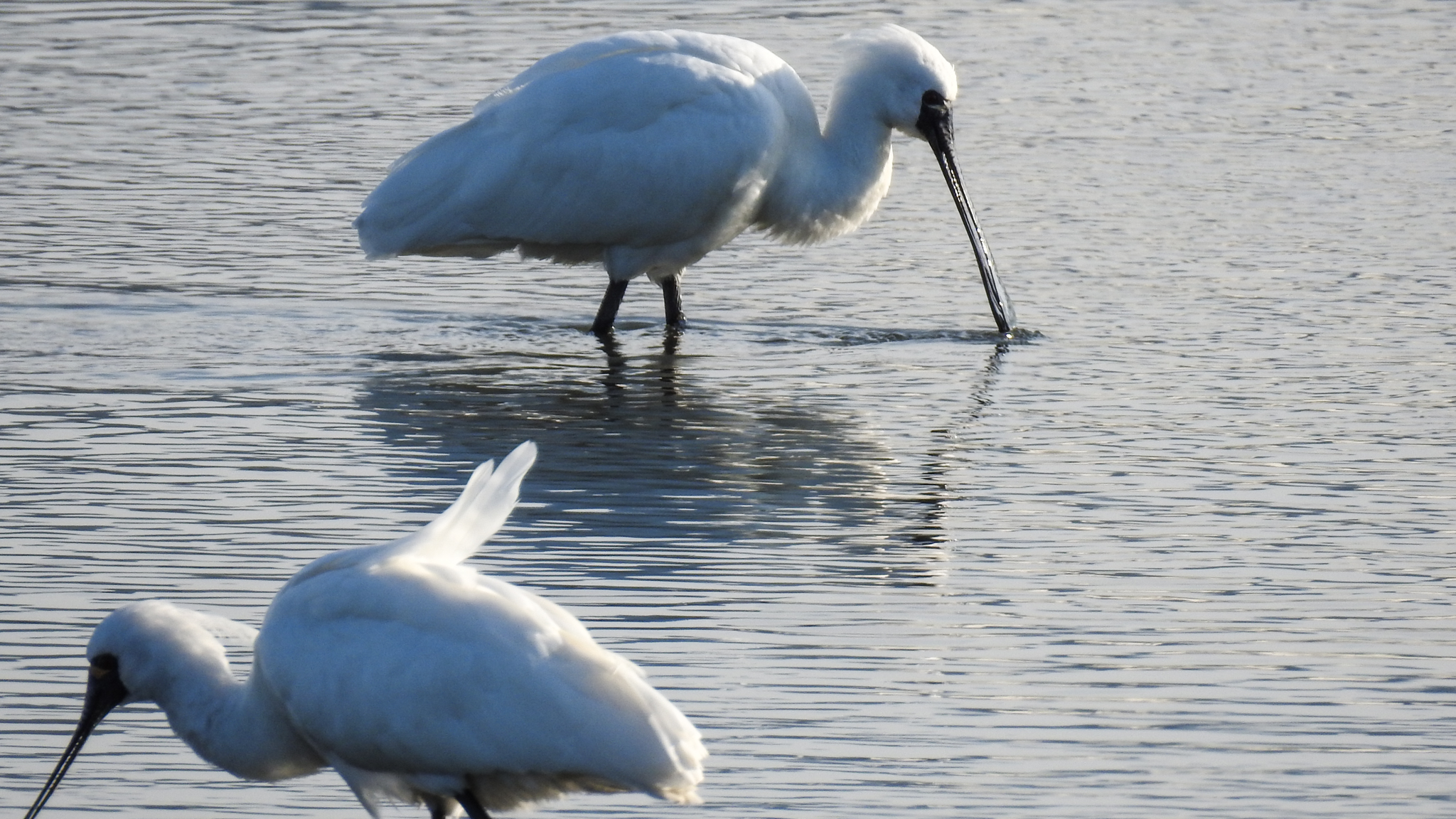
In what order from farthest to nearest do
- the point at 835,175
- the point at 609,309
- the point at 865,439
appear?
the point at 835,175 → the point at 609,309 → the point at 865,439

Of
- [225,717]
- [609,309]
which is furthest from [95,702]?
[609,309]

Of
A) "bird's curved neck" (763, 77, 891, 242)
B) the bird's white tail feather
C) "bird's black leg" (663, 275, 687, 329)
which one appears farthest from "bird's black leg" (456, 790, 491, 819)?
"bird's curved neck" (763, 77, 891, 242)

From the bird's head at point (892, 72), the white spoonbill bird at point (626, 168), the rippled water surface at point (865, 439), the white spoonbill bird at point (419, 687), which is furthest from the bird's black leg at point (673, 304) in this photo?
the white spoonbill bird at point (419, 687)

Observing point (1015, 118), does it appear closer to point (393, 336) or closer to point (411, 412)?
point (393, 336)

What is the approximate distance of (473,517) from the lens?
4859mm

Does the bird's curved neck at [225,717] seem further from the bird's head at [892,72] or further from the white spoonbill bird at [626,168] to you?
the bird's head at [892,72]

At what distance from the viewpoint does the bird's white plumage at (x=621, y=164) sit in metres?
9.70

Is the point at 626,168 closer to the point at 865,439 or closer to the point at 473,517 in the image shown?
the point at 865,439

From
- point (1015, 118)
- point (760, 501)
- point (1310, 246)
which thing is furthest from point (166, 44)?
point (760, 501)

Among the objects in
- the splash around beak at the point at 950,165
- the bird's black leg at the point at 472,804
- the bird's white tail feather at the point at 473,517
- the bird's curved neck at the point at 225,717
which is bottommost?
the splash around beak at the point at 950,165

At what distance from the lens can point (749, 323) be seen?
393 inches

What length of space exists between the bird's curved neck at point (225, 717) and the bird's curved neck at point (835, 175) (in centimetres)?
541

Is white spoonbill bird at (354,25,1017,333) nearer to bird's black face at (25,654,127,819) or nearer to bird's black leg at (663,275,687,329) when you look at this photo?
bird's black leg at (663,275,687,329)

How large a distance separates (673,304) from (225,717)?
5257mm
